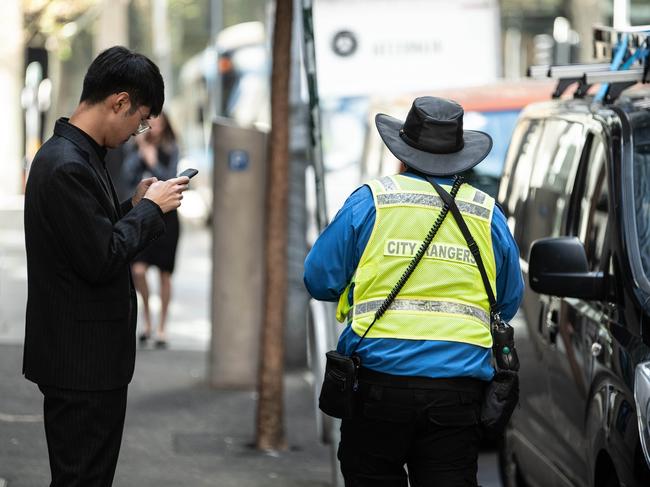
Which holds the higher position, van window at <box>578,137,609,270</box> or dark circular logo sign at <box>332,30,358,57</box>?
dark circular logo sign at <box>332,30,358,57</box>

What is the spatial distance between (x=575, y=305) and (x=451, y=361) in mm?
1619

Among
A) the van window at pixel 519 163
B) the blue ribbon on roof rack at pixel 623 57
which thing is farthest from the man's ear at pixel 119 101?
the van window at pixel 519 163

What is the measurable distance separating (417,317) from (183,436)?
441cm

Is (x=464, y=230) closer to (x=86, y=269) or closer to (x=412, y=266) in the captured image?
(x=412, y=266)

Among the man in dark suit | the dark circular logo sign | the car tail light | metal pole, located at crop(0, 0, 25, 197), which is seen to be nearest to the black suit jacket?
the man in dark suit

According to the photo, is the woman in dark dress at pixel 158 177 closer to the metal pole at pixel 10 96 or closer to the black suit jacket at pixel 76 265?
the metal pole at pixel 10 96

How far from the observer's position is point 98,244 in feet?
14.5

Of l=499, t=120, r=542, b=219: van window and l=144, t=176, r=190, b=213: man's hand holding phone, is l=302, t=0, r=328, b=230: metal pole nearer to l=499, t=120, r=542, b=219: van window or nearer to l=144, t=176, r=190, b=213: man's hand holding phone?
l=499, t=120, r=542, b=219: van window

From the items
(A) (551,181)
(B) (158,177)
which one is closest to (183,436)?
(A) (551,181)

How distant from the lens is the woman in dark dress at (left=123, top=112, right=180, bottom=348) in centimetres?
1220

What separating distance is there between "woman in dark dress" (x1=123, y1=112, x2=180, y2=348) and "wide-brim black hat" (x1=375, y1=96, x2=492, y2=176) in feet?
23.9

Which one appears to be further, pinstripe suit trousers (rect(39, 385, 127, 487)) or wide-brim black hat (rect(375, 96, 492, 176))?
wide-brim black hat (rect(375, 96, 492, 176))

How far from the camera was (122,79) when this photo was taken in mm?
4586

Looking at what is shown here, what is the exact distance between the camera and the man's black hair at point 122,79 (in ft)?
15.0
